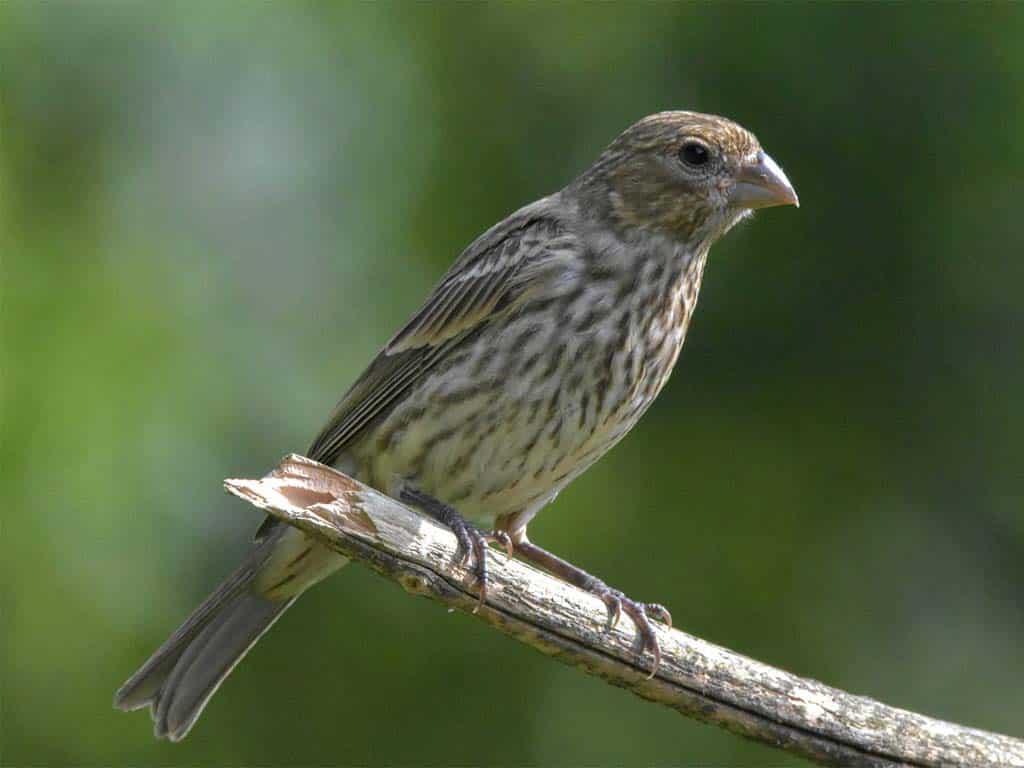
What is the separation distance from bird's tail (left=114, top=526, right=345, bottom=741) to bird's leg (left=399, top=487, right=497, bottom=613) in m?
0.41

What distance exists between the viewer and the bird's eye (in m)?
5.15

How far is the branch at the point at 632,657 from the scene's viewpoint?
4055 millimetres

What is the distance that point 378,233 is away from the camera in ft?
19.1

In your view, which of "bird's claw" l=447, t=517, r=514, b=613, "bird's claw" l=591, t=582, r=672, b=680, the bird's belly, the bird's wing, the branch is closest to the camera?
the branch

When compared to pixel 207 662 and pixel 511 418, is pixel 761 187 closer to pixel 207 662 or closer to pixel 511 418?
pixel 511 418

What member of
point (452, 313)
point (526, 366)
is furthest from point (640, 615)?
point (452, 313)

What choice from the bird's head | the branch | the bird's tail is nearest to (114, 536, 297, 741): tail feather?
the bird's tail

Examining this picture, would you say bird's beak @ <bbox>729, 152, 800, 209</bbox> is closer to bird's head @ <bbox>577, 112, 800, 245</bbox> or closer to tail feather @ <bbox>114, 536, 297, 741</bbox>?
bird's head @ <bbox>577, 112, 800, 245</bbox>

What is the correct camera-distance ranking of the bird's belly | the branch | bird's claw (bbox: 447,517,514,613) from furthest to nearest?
the bird's belly → bird's claw (bbox: 447,517,514,613) → the branch

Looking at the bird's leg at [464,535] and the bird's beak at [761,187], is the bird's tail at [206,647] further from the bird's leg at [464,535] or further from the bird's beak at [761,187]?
the bird's beak at [761,187]

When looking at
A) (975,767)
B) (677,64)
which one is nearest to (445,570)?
(975,767)

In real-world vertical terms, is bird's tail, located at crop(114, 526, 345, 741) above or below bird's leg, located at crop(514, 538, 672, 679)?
below

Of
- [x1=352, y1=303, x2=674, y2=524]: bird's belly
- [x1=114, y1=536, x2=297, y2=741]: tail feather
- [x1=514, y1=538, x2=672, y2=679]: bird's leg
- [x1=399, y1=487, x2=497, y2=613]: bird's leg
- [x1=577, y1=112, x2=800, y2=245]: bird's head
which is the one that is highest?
[x1=577, y1=112, x2=800, y2=245]: bird's head

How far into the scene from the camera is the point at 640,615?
14.9 feet
